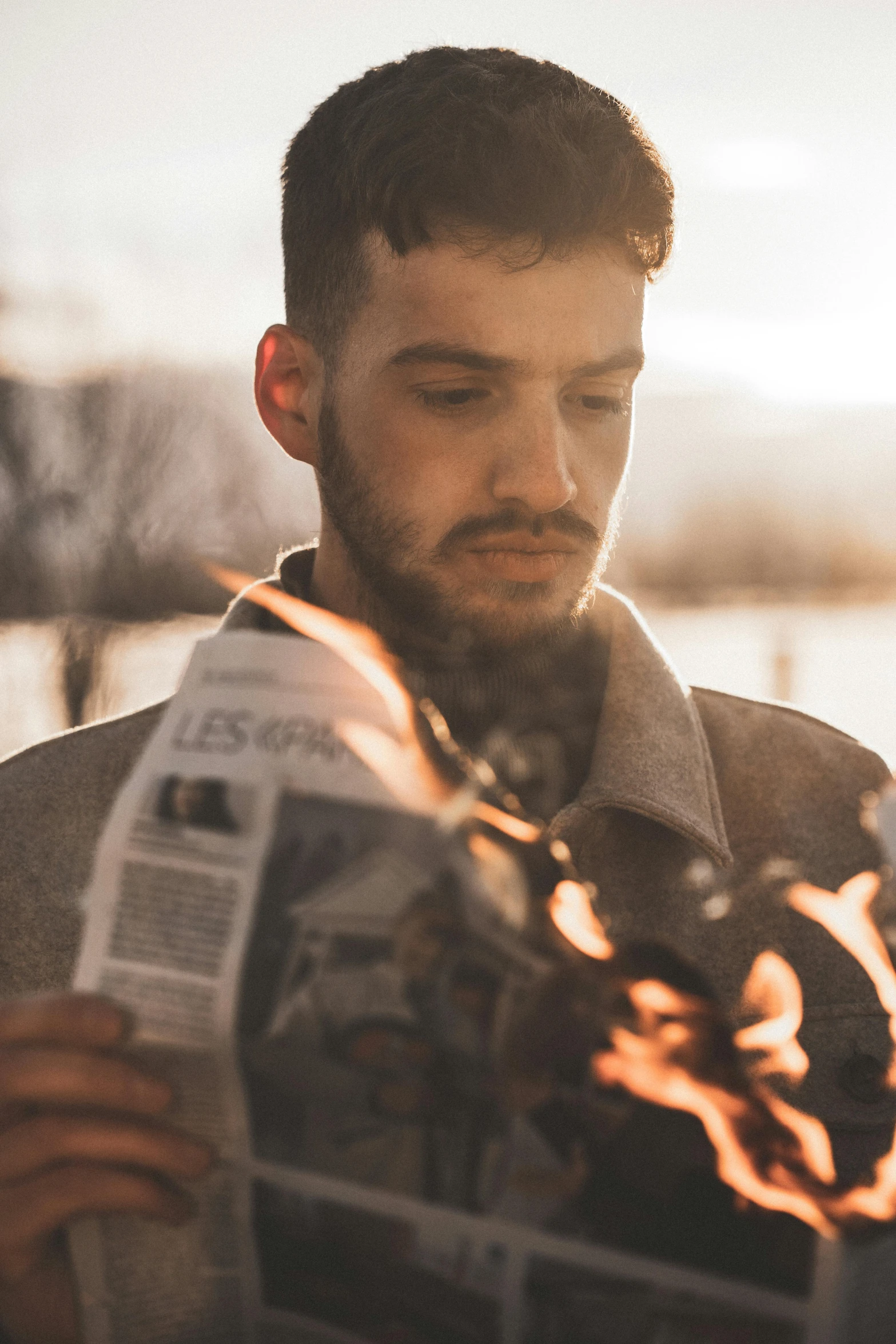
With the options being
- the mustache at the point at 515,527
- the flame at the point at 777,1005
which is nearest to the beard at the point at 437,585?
the mustache at the point at 515,527

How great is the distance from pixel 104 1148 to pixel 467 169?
166 cm

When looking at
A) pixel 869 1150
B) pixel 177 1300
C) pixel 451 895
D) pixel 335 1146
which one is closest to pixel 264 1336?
pixel 177 1300

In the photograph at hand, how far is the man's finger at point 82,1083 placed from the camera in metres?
0.88

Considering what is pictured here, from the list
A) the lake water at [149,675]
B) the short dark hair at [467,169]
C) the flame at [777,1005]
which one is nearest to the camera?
the flame at [777,1005]

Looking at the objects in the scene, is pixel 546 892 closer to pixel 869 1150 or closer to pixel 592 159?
pixel 869 1150

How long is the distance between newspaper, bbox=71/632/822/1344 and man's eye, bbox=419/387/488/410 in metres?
Result: 0.97

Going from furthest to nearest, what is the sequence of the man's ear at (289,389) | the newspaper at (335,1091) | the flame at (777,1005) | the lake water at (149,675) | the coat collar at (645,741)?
the lake water at (149,675) → the man's ear at (289,389) → the coat collar at (645,741) → the flame at (777,1005) → the newspaper at (335,1091)

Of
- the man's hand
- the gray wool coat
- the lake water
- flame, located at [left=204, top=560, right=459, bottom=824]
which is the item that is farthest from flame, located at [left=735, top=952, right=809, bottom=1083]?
the lake water

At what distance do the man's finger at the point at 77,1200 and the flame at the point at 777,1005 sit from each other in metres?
0.81

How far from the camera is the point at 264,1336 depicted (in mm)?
913

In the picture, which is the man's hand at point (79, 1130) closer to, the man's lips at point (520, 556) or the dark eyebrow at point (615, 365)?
the man's lips at point (520, 556)

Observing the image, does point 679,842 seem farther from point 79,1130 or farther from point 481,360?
point 79,1130

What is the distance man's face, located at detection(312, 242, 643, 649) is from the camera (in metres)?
1.71

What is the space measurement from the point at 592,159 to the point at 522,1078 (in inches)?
66.2
